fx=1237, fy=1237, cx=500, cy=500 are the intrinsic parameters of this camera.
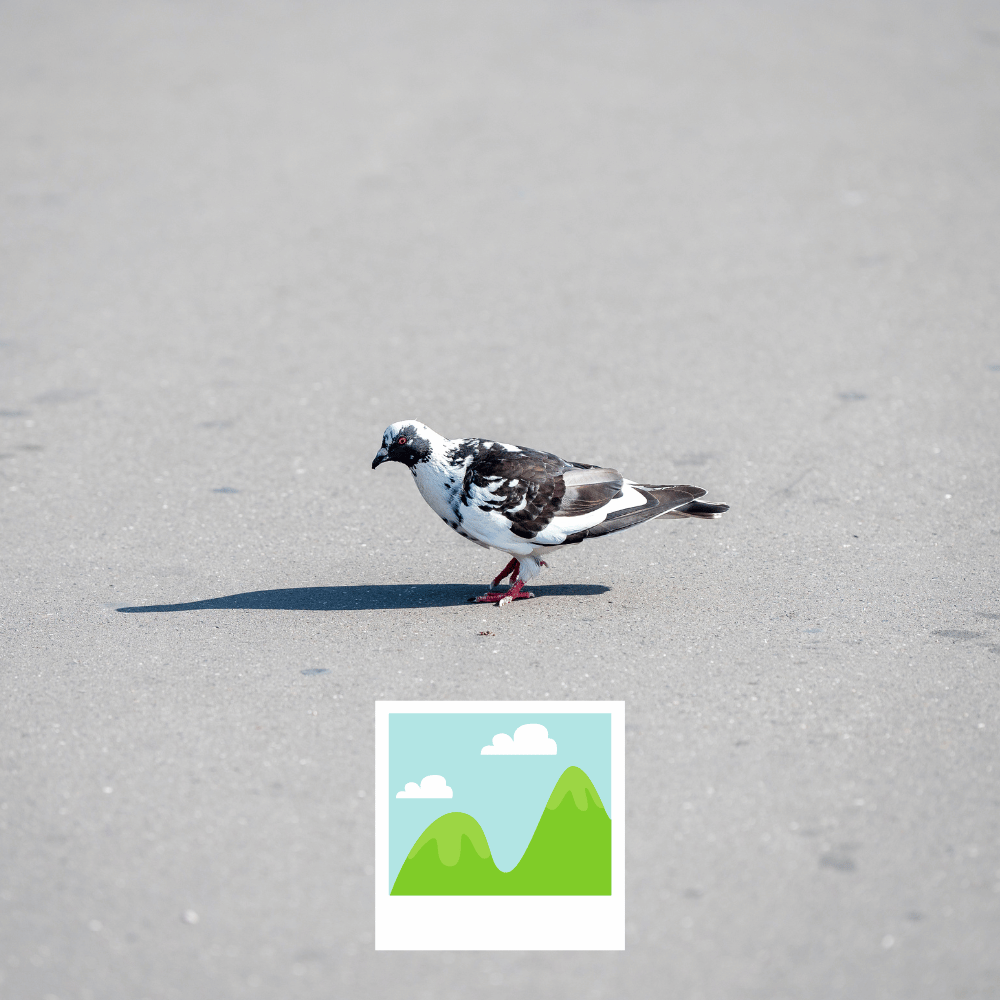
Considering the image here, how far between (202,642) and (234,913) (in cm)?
177

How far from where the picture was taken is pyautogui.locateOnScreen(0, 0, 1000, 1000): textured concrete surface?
3.73 meters

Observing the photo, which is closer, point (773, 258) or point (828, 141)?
point (773, 258)

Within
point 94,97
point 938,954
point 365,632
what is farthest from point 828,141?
point 938,954

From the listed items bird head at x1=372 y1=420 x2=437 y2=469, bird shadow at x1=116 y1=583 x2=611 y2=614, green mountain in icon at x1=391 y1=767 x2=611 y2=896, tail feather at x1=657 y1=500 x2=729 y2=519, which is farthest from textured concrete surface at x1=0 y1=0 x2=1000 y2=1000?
bird head at x1=372 y1=420 x2=437 y2=469

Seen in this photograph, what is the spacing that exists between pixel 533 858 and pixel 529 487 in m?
1.96

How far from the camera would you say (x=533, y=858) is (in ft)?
13.1

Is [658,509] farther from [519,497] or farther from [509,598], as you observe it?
[509,598]

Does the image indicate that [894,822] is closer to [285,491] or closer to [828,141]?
[285,491]

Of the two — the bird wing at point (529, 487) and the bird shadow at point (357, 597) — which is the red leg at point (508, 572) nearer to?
the bird shadow at point (357, 597)

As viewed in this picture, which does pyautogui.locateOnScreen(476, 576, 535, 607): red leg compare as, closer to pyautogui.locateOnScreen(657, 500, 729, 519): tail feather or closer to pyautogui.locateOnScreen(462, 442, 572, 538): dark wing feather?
pyautogui.locateOnScreen(462, 442, 572, 538): dark wing feather

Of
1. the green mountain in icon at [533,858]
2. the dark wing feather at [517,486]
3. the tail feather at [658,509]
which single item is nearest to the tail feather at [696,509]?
the tail feather at [658,509]

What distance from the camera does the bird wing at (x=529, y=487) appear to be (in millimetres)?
5478

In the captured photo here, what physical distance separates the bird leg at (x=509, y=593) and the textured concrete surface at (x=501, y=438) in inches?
2.9

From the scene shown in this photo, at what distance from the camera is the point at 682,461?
23.2 feet
